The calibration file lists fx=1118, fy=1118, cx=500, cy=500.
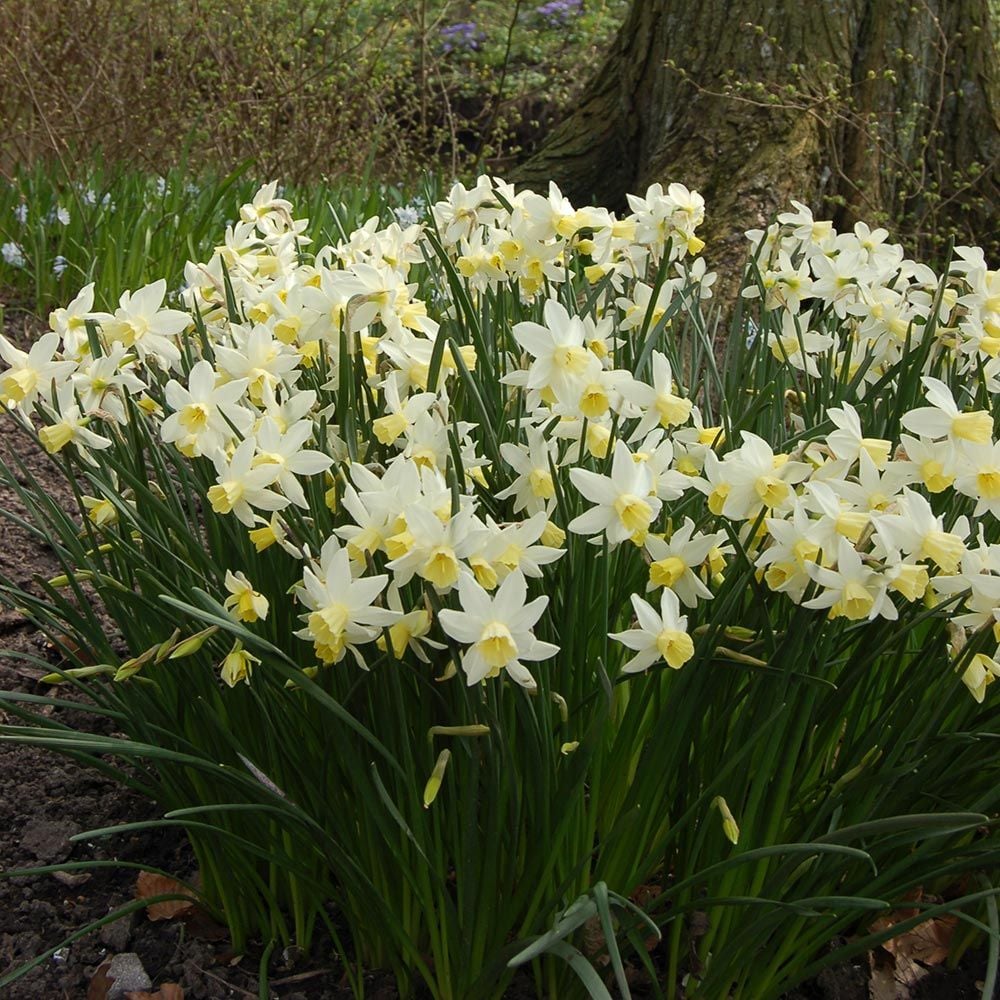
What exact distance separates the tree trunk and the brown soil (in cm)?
261

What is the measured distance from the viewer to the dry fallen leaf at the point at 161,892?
72.2 inches

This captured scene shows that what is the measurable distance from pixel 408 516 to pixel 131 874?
3.83 feet

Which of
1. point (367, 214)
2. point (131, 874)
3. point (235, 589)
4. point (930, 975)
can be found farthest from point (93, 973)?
point (367, 214)

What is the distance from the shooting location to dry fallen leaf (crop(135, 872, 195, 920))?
183 cm

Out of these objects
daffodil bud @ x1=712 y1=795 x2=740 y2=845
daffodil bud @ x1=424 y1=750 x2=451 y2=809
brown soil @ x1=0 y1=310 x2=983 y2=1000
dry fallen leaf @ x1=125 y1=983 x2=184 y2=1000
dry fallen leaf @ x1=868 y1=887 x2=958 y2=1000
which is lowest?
brown soil @ x1=0 y1=310 x2=983 y2=1000

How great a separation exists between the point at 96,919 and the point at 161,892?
4.3 inches

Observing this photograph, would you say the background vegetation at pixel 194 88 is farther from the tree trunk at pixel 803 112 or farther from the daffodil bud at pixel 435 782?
the daffodil bud at pixel 435 782

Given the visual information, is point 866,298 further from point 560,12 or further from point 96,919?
point 560,12

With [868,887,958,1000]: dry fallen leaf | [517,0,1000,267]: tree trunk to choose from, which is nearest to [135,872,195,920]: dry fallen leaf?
[868,887,958,1000]: dry fallen leaf

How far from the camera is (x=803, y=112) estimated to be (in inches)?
161

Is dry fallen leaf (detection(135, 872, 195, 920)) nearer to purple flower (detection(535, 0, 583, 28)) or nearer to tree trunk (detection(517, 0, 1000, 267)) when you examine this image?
tree trunk (detection(517, 0, 1000, 267))

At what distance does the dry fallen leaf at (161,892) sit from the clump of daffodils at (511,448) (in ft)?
2.01

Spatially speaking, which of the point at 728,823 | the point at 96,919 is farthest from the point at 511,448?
the point at 96,919

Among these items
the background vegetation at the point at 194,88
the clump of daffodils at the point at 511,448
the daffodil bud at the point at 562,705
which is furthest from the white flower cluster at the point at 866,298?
the background vegetation at the point at 194,88
